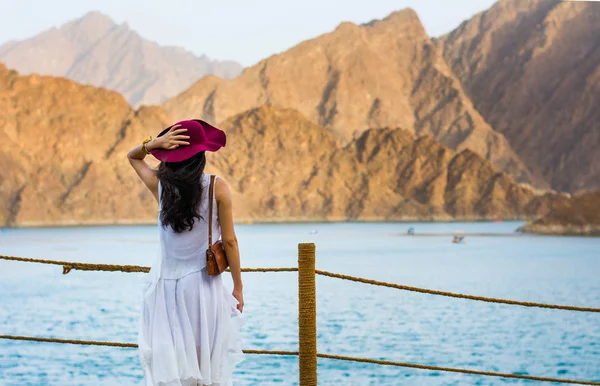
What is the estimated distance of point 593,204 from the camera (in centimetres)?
10462

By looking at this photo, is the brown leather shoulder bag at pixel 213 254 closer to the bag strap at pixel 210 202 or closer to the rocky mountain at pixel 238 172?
the bag strap at pixel 210 202

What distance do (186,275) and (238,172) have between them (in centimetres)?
17821

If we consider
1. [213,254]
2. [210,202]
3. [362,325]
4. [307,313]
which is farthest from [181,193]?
[362,325]

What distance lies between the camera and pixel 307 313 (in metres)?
4.43

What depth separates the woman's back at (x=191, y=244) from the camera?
3.63 meters

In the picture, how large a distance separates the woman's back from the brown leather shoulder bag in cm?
2

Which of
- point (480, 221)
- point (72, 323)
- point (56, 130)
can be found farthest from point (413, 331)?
point (480, 221)

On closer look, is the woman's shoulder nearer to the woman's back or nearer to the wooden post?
the woman's back

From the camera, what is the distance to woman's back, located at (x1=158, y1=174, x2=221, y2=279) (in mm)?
3633

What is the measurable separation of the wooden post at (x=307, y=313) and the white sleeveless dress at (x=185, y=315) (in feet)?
2.39

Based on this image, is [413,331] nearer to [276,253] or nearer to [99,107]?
[276,253]

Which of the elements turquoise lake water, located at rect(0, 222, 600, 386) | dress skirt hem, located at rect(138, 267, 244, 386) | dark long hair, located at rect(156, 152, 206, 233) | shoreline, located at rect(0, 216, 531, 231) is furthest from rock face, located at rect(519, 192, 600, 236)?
dark long hair, located at rect(156, 152, 206, 233)

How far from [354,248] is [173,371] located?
79.3 m

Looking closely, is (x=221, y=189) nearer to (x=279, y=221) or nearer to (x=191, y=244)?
(x=191, y=244)
